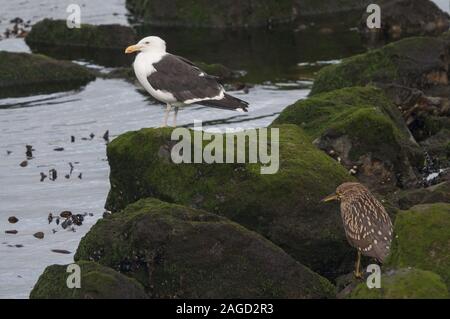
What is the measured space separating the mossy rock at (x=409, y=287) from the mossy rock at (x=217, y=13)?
92.7ft

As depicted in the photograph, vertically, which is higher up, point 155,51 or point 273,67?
point 155,51

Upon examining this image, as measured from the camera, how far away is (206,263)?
14.8 metres

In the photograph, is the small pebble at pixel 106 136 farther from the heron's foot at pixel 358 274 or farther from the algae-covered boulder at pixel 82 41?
the heron's foot at pixel 358 274

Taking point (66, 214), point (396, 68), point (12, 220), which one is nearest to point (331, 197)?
point (66, 214)

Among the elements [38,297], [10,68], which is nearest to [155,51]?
[38,297]

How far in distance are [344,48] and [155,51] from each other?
660 inches

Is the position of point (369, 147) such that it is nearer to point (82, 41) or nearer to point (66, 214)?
point (66, 214)

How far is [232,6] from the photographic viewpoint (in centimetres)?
4062

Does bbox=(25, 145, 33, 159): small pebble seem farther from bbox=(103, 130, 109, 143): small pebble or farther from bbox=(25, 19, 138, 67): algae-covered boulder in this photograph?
bbox=(25, 19, 138, 67): algae-covered boulder

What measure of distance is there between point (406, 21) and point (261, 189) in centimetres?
2198

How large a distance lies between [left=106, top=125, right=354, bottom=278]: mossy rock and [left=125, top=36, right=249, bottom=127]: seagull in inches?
60.1

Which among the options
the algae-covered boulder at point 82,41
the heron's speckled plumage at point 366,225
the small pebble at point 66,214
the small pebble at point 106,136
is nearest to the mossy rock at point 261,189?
the heron's speckled plumage at point 366,225

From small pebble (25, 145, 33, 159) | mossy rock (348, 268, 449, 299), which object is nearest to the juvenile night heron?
mossy rock (348, 268, 449, 299)

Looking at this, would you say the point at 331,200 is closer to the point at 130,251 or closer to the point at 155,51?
the point at 130,251
